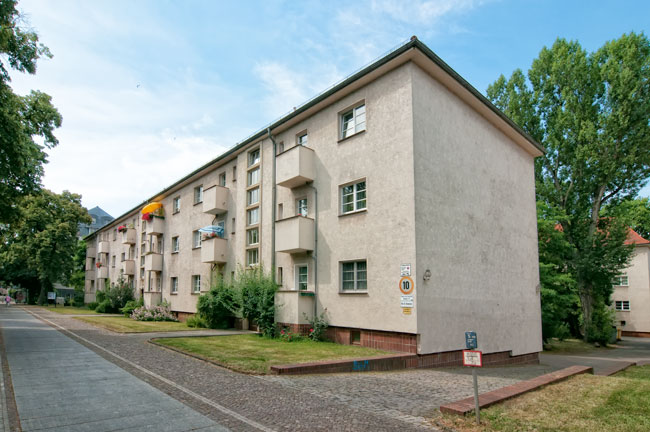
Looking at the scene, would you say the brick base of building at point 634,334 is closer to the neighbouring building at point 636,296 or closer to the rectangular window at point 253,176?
the neighbouring building at point 636,296

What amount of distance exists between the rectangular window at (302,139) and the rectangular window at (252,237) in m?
5.09

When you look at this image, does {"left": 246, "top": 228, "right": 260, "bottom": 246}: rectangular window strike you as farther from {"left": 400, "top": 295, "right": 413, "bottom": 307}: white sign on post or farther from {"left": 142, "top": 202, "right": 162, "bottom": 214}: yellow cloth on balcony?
{"left": 142, "top": 202, "right": 162, "bottom": 214}: yellow cloth on balcony

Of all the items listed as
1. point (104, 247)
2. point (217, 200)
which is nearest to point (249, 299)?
point (217, 200)

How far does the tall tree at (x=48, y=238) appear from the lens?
4791 cm

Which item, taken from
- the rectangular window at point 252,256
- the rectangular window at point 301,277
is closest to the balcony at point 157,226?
the rectangular window at point 252,256

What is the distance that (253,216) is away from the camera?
21.4 meters

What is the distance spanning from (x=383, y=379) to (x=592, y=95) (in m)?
29.6

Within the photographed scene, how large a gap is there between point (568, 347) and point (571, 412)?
27782 millimetres

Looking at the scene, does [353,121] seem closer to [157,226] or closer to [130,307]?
[157,226]

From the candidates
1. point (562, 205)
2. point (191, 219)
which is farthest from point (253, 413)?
point (562, 205)

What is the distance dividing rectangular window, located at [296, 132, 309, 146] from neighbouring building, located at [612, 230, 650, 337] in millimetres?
37975

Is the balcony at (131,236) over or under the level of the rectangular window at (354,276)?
over

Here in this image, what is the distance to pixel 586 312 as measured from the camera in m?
32.4

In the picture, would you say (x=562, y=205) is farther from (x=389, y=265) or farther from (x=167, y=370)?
(x=167, y=370)
